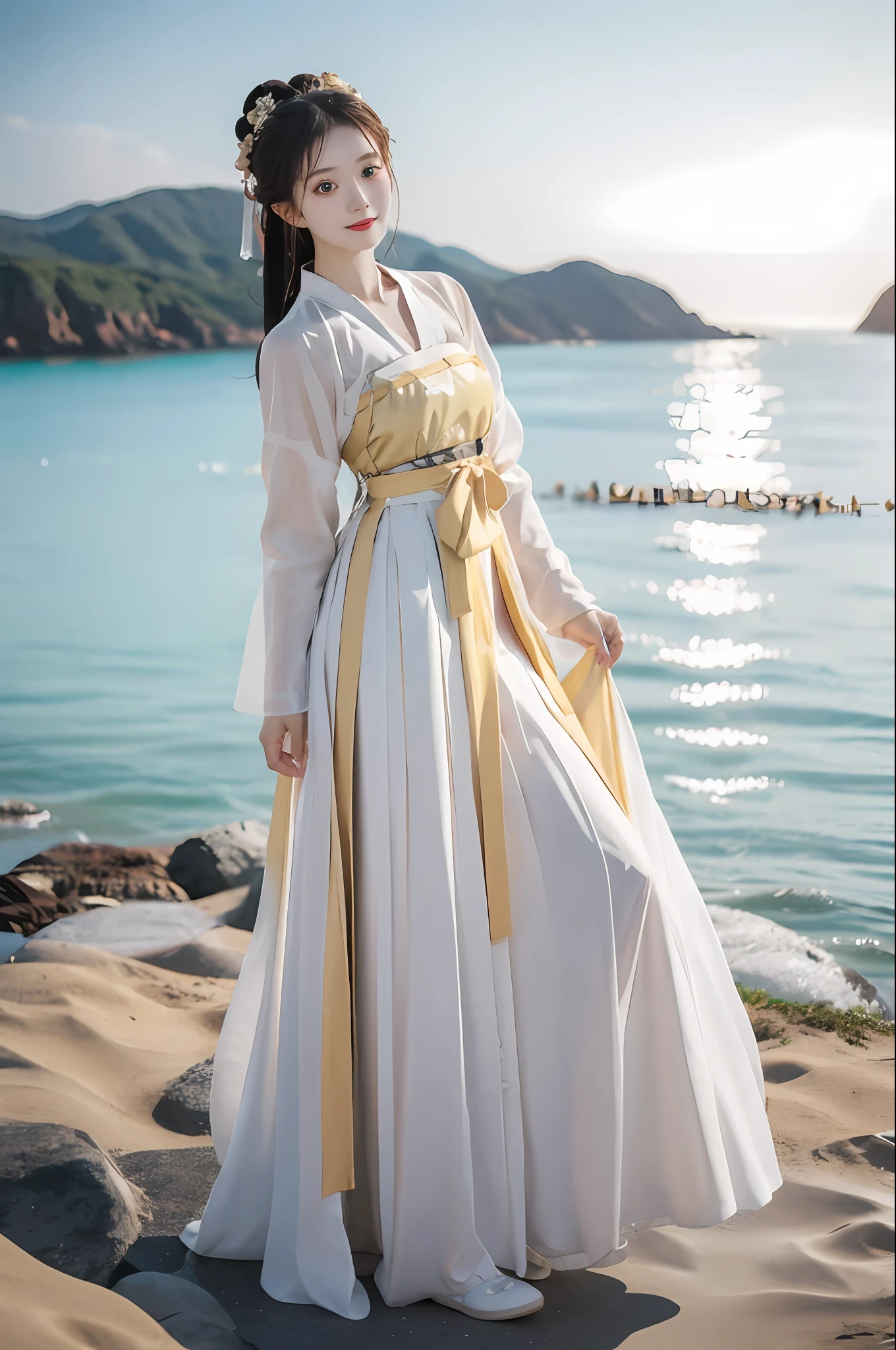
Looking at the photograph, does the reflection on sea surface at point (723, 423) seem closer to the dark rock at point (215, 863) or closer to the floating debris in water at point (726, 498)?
the floating debris in water at point (726, 498)

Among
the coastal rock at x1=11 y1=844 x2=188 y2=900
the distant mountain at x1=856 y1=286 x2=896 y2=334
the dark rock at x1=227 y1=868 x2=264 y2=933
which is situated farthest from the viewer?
the distant mountain at x1=856 y1=286 x2=896 y2=334

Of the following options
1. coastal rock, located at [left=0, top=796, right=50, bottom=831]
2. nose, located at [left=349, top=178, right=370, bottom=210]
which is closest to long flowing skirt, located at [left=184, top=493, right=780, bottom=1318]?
nose, located at [left=349, top=178, right=370, bottom=210]

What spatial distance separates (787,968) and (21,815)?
2402mm

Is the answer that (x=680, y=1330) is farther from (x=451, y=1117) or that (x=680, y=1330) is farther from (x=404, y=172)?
(x=404, y=172)

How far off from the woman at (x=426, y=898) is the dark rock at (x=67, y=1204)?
15 cm

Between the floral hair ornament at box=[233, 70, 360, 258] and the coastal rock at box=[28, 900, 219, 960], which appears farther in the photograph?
the coastal rock at box=[28, 900, 219, 960]

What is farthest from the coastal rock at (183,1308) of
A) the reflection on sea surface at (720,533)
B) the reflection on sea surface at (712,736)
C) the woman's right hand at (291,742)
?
the reflection on sea surface at (712,736)

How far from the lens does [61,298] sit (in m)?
3.89

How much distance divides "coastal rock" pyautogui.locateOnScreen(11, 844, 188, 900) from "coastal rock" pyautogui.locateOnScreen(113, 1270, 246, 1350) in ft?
6.09

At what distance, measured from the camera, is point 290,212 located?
1480 mm

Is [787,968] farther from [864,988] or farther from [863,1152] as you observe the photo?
[863,1152]

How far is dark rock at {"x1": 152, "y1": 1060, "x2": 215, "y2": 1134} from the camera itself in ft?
6.55

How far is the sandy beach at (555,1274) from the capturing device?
1.37m

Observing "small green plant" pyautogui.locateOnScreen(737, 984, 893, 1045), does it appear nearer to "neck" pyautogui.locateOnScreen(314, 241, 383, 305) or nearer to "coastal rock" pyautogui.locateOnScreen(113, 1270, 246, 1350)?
"coastal rock" pyautogui.locateOnScreen(113, 1270, 246, 1350)
